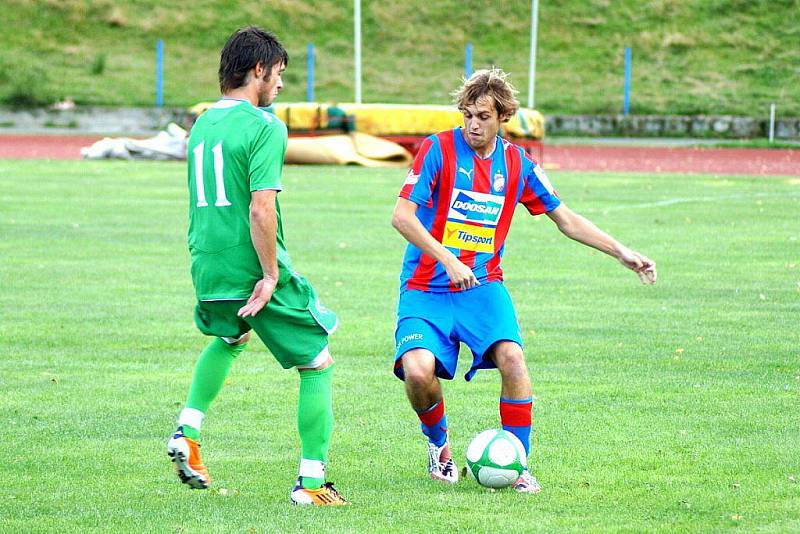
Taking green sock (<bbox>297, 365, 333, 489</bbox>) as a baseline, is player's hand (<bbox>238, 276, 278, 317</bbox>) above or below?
above

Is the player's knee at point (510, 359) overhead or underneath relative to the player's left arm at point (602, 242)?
underneath

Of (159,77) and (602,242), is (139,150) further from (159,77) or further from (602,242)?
(602,242)

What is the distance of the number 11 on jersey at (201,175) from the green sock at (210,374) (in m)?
0.67

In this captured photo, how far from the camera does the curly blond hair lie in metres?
5.77

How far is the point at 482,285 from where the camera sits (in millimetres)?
5945

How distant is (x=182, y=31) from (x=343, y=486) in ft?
134

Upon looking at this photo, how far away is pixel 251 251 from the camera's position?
17.5 ft

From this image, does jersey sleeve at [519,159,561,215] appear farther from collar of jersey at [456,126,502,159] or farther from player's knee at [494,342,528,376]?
player's knee at [494,342,528,376]

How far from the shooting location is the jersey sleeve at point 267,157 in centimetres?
518

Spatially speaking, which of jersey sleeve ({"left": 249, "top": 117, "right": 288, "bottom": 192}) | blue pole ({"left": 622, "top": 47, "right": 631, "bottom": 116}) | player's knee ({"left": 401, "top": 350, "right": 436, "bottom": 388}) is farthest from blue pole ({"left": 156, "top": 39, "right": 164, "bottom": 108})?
jersey sleeve ({"left": 249, "top": 117, "right": 288, "bottom": 192})

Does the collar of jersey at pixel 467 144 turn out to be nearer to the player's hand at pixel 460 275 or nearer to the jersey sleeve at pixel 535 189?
the jersey sleeve at pixel 535 189

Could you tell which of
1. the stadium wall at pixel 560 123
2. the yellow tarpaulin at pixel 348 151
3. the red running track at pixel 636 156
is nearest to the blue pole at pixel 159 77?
the stadium wall at pixel 560 123

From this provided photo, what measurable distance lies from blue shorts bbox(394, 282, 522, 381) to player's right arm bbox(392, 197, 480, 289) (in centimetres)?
16

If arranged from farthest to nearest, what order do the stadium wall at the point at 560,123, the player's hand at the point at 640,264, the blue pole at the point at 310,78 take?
the blue pole at the point at 310,78, the stadium wall at the point at 560,123, the player's hand at the point at 640,264
